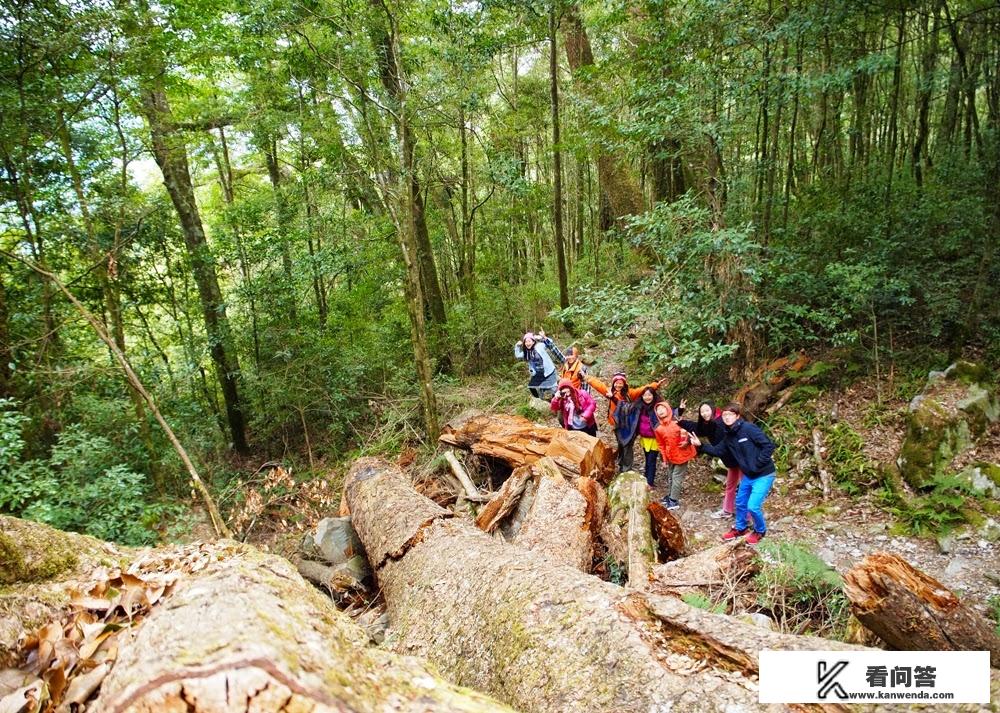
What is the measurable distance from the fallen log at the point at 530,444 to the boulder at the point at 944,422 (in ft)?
12.4

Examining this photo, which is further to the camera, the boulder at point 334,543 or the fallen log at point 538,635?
the boulder at point 334,543

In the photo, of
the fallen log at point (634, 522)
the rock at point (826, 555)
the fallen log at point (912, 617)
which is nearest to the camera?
the fallen log at point (912, 617)

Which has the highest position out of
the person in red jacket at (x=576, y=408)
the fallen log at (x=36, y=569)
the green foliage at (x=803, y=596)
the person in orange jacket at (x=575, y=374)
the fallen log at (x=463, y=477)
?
the fallen log at (x=36, y=569)

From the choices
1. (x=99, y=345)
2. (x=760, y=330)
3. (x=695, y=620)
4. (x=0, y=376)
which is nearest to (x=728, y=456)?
(x=760, y=330)

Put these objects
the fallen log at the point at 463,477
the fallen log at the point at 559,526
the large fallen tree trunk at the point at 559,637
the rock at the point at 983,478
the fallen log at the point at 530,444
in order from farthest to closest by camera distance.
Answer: the fallen log at the point at 463,477 → the fallen log at the point at 530,444 → the rock at the point at 983,478 → the fallen log at the point at 559,526 → the large fallen tree trunk at the point at 559,637

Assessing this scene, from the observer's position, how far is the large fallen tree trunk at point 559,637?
2443mm

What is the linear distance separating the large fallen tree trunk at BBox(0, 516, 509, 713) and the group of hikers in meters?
4.47

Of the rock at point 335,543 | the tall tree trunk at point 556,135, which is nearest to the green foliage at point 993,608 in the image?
the rock at point 335,543

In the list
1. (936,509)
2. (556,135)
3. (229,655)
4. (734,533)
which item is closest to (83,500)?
(229,655)

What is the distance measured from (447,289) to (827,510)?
493 inches

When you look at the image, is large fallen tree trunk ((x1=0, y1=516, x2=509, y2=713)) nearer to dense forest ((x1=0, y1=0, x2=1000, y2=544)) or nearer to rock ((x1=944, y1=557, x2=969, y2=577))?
dense forest ((x1=0, y1=0, x2=1000, y2=544))

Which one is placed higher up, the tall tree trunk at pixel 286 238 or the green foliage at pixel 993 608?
the tall tree trunk at pixel 286 238

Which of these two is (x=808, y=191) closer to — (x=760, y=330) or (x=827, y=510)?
(x=760, y=330)

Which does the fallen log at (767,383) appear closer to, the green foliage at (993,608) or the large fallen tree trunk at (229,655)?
the green foliage at (993,608)
